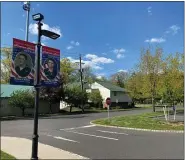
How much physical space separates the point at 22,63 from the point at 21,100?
2769cm

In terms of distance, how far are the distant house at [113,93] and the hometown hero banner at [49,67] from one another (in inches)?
1930

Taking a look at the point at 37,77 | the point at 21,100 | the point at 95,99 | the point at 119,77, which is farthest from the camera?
the point at 119,77

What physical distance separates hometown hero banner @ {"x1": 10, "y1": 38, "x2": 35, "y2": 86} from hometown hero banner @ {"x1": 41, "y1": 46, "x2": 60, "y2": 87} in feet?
1.19

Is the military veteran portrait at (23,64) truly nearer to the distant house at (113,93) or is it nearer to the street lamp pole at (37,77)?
the street lamp pole at (37,77)

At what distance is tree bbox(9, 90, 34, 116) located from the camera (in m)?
33.7

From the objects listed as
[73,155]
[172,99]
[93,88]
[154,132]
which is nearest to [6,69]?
[93,88]

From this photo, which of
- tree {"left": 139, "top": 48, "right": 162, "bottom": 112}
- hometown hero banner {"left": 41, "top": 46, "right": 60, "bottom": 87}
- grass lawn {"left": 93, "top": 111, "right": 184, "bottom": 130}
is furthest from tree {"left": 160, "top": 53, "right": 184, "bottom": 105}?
hometown hero banner {"left": 41, "top": 46, "right": 60, "bottom": 87}

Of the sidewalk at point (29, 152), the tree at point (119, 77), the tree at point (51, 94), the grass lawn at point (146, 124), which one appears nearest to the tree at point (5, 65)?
the tree at point (51, 94)

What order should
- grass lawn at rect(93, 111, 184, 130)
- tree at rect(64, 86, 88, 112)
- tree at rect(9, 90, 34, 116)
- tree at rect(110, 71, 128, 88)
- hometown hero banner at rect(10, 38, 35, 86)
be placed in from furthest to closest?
tree at rect(110, 71, 128, 88) < tree at rect(64, 86, 88, 112) < tree at rect(9, 90, 34, 116) < grass lawn at rect(93, 111, 184, 130) < hometown hero banner at rect(10, 38, 35, 86)

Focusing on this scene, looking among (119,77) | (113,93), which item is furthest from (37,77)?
(119,77)

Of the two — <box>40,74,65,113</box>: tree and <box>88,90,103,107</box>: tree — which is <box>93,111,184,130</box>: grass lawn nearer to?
<box>40,74,65,113</box>: tree

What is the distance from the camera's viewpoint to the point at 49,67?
7.50 meters

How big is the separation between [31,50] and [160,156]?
598 centimetres

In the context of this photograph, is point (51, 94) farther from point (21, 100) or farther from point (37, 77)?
point (37, 77)
